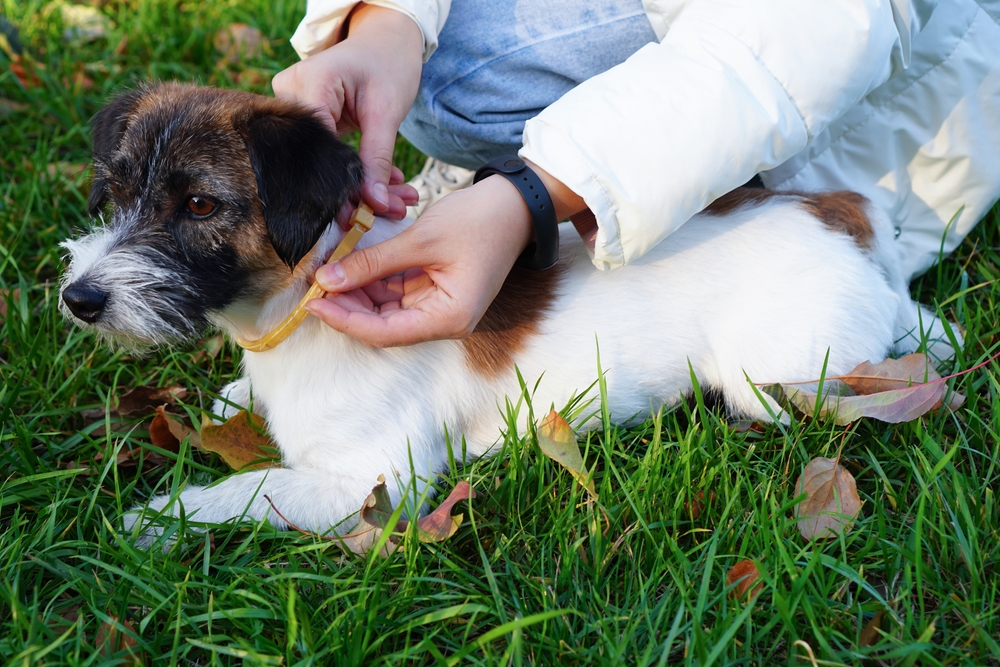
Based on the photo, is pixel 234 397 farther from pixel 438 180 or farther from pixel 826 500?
pixel 826 500

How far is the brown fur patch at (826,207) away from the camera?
253 centimetres

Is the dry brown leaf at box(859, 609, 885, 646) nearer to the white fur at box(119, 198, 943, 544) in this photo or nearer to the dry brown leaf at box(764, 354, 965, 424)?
the dry brown leaf at box(764, 354, 965, 424)

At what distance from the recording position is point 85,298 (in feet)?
6.70

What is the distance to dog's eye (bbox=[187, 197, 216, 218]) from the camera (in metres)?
2.13

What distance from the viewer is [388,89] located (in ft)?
8.14

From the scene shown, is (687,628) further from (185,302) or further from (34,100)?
(34,100)

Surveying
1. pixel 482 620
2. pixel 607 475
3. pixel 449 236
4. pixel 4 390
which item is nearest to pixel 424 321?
pixel 449 236

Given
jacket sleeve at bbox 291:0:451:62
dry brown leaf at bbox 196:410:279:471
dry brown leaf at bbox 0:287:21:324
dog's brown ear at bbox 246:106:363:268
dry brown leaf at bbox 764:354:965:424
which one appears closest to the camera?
dog's brown ear at bbox 246:106:363:268

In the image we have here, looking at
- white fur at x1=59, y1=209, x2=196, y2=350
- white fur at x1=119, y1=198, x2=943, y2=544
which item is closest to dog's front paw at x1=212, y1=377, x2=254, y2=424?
white fur at x1=119, y1=198, x2=943, y2=544

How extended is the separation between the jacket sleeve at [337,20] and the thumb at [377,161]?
1.88ft

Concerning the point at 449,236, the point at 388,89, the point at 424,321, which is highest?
the point at 388,89

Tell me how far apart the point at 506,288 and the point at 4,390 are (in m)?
1.73

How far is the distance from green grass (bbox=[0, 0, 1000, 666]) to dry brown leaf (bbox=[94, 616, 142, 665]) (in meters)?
0.03

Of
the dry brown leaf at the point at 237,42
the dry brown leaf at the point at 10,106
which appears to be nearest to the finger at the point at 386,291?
the dry brown leaf at the point at 237,42
